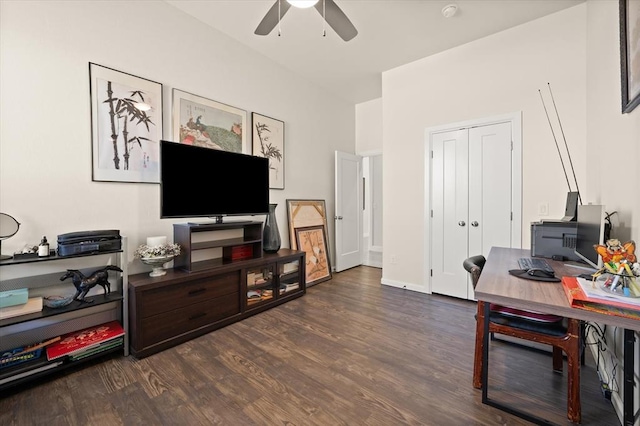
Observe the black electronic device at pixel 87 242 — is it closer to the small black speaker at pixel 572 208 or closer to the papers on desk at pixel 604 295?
the papers on desk at pixel 604 295

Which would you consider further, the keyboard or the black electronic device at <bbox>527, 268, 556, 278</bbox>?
the keyboard

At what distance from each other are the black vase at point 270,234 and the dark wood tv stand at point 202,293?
0.33ft

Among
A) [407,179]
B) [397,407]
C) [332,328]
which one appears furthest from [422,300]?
[397,407]

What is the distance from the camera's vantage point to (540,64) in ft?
9.27

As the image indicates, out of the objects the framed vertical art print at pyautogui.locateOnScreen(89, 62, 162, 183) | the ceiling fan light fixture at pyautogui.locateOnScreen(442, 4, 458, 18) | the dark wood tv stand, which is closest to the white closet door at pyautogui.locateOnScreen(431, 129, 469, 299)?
the ceiling fan light fixture at pyautogui.locateOnScreen(442, 4, 458, 18)

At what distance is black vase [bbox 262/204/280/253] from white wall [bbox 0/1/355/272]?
107cm

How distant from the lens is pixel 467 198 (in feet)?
10.8

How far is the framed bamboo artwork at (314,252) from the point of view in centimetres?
397

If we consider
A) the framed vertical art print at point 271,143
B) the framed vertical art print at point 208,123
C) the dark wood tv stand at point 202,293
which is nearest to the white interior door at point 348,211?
the framed vertical art print at point 271,143

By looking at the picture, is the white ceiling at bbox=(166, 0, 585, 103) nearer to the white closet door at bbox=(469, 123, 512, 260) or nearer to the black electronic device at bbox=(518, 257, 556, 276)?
the white closet door at bbox=(469, 123, 512, 260)

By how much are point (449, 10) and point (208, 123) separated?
8.86ft

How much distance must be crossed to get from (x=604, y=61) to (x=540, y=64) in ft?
3.05

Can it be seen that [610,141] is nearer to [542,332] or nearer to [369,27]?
[542,332]

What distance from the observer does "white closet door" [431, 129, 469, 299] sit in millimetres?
3322
